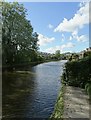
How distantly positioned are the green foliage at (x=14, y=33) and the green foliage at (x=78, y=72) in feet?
86.9

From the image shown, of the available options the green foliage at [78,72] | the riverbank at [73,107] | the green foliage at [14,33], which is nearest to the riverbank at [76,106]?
the riverbank at [73,107]

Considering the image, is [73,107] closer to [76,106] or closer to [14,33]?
[76,106]

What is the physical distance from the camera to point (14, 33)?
47625mm

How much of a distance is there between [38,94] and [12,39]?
32.7 metres

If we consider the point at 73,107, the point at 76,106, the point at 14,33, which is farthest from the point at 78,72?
the point at 14,33

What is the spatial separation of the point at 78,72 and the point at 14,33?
32577 millimetres

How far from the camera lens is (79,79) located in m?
16.7

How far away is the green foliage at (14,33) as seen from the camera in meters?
45.2

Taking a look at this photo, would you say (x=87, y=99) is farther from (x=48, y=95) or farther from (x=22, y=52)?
(x=22, y=52)

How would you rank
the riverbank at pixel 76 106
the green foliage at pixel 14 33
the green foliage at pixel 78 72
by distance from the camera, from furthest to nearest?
the green foliage at pixel 14 33 < the green foliage at pixel 78 72 < the riverbank at pixel 76 106

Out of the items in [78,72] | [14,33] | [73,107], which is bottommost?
[73,107]

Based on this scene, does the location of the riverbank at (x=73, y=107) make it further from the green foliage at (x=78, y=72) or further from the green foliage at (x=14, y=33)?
Answer: the green foliage at (x=14, y=33)

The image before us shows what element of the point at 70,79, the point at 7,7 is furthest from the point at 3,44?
→ the point at 70,79

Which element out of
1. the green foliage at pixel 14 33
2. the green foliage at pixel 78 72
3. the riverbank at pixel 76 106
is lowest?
the riverbank at pixel 76 106
